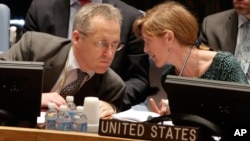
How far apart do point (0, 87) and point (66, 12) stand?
6.23ft

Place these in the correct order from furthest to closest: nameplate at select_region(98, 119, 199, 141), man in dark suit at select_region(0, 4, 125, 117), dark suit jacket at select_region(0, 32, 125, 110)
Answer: dark suit jacket at select_region(0, 32, 125, 110) < man in dark suit at select_region(0, 4, 125, 117) < nameplate at select_region(98, 119, 199, 141)

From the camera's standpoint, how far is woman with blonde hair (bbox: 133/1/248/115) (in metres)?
3.63

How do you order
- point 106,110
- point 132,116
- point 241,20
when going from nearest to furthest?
1. point 132,116
2. point 106,110
3. point 241,20

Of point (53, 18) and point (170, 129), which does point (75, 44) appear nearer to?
point (53, 18)

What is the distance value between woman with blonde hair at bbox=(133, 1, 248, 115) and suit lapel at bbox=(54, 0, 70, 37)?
89 centimetres

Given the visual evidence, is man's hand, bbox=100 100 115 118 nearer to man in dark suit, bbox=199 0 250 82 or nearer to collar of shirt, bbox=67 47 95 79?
collar of shirt, bbox=67 47 95 79

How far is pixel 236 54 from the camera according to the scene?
4.72 m

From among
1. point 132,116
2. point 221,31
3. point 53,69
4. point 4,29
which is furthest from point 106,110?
point 221,31

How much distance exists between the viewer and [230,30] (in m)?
4.78

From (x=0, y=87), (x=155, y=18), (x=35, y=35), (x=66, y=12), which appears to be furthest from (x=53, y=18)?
(x=0, y=87)

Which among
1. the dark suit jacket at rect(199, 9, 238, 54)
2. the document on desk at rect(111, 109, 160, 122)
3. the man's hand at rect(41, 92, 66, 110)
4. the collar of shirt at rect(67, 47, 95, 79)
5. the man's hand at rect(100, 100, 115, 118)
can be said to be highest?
the dark suit jacket at rect(199, 9, 238, 54)

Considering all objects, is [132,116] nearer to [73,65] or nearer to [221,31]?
[73,65]

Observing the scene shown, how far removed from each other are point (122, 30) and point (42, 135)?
2.15 metres

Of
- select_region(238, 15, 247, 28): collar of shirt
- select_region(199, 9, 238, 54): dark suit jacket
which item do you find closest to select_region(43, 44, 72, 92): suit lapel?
select_region(199, 9, 238, 54): dark suit jacket
